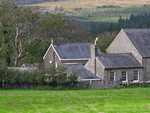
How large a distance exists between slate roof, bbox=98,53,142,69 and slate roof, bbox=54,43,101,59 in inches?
395

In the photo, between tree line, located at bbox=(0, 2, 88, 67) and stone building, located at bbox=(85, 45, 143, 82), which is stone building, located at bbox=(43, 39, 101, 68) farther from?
stone building, located at bbox=(85, 45, 143, 82)

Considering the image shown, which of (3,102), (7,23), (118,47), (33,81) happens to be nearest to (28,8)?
(7,23)

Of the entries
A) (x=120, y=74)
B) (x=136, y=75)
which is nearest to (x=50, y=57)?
(x=120, y=74)

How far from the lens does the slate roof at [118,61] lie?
54.3m

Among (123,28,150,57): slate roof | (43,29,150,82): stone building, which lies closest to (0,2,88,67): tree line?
(43,29,150,82): stone building

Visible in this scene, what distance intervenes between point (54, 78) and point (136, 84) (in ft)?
39.4

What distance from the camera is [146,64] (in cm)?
5631

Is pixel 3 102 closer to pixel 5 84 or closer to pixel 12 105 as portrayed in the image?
pixel 12 105

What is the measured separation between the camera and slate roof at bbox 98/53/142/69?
178 feet

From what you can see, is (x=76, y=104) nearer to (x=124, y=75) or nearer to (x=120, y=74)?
(x=120, y=74)

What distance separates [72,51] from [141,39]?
13428 millimetres

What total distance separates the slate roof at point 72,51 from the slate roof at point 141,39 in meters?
10.3

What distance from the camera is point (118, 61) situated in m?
55.8

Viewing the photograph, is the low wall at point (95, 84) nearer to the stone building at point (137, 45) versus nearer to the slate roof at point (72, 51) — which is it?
the stone building at point (137, 45)
